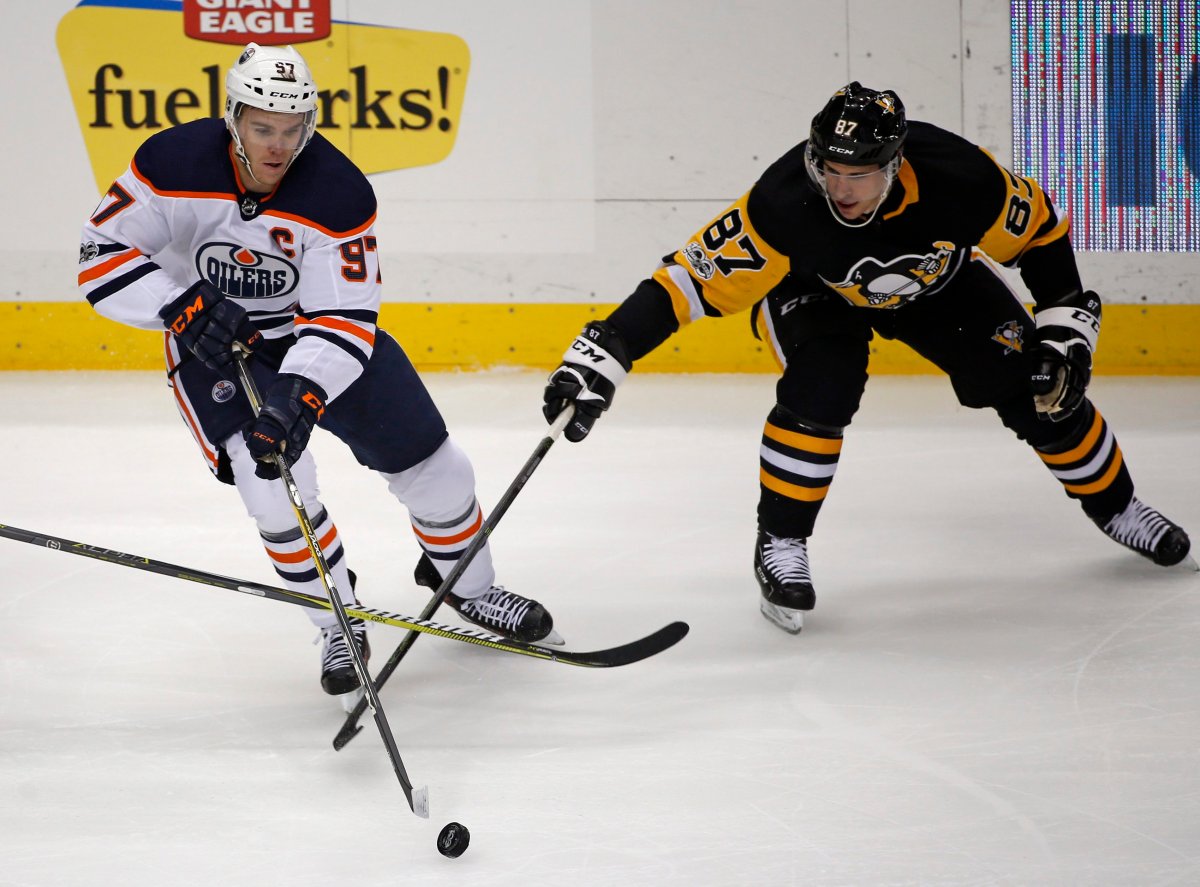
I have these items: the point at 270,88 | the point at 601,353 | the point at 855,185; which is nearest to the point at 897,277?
the point at 855,185

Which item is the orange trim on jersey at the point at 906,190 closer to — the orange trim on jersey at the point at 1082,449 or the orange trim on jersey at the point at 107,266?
the orange trim on jersey at the point at 1082,449

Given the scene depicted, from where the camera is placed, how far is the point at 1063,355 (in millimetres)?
2529

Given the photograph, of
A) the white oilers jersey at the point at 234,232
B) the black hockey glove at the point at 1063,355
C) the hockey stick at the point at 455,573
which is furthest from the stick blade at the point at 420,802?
the black hockey glove at the point at 1063,355

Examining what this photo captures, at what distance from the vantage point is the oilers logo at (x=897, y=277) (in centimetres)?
249

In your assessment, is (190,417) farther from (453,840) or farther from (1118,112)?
(1118,112)

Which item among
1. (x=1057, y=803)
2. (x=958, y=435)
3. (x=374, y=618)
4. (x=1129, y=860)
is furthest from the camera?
(x=958, y=435)

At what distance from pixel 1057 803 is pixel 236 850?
1022 millimetres

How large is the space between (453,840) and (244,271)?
3.44 feet

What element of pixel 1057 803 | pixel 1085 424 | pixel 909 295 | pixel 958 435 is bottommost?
pixel 958 435

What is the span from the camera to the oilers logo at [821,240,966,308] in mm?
2490

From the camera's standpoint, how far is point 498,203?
5699 millimetres

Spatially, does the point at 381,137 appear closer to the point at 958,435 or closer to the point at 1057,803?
the point at 958,435

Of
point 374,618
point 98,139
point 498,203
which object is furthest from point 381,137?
point 374,618

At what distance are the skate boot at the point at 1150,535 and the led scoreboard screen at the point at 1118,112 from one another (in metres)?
2.95
